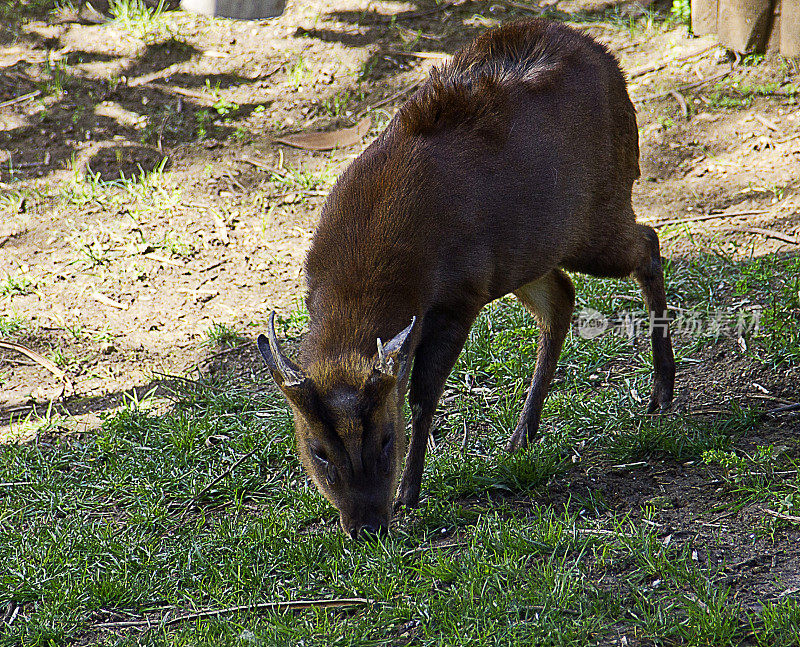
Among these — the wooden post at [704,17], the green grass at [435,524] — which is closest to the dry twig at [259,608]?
the green grass at [435,524]

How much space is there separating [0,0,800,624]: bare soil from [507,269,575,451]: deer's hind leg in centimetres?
52

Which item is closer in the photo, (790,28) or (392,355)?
(392,355)

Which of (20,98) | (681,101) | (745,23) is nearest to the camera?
(681,101)

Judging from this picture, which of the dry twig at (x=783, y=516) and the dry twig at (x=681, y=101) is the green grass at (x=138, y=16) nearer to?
the dry twig at (x=681, y=101)

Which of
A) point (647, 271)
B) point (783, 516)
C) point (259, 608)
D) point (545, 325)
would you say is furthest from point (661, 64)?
point (259, 608)

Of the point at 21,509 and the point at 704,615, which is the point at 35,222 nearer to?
the point at 21,509

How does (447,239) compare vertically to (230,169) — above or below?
above

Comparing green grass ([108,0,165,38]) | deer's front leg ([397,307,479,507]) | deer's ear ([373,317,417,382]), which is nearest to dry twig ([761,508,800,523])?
deer's front leg ([397,307,479,507])

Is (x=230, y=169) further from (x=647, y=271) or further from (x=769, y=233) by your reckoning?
(x=769, y=233)

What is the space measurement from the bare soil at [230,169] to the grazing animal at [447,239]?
2.99 ft

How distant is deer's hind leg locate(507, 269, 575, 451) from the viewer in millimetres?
4766

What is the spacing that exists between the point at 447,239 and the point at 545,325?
3.58ft

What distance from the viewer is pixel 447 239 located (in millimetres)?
4043

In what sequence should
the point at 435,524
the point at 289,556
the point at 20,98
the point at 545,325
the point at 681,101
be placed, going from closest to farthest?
the point at 289,556
the point at 435,524
the point at 545,325
the point at 681,101
the point at 20,98
